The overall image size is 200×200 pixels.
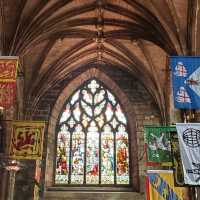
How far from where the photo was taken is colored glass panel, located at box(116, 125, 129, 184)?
16.3 m

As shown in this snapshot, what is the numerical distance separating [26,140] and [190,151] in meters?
→ 5.54

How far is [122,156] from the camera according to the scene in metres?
16.8

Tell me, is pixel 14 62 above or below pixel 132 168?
above

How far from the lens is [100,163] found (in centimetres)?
1655

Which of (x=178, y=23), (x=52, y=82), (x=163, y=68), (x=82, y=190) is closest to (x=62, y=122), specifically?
(x=52, y=82)

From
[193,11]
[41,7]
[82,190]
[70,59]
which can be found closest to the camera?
[193,11]

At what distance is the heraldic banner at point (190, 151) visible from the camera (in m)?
8.08

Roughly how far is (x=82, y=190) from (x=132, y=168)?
7.66ft

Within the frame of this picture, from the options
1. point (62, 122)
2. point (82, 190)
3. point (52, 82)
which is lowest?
point (82, 190)

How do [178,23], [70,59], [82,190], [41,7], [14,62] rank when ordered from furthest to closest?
[70,59], [82,190], [41,7], [178,23], [14,62]

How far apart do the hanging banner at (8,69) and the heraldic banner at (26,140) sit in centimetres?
318

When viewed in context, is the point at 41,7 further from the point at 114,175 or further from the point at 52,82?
the point at 114,175

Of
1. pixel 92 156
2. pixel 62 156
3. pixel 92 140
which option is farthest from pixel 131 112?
pixel 62 156

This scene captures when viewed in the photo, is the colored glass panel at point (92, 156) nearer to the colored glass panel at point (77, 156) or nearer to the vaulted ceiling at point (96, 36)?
the colored glass panel at point (77, 156)
